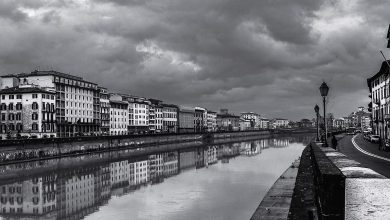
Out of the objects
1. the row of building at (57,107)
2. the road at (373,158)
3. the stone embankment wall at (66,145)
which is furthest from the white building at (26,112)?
the road at (373,158)

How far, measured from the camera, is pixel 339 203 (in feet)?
17.9

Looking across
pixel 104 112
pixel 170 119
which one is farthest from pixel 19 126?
pixel 170 119

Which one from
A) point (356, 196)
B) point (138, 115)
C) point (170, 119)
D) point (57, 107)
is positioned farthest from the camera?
point (170, 119)

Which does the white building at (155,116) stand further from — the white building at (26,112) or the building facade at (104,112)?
the white building at (26,112)

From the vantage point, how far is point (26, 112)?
97375 millimetres

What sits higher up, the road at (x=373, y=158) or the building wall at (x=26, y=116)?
the building wall at (x=26, y=116)

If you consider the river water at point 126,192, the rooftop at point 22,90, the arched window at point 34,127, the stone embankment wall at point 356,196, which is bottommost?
the river water at point 126,192

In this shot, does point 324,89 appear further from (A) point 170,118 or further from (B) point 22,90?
(A) point 170,118

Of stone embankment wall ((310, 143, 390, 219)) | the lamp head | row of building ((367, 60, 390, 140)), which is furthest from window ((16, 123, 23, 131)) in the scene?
stone embankment wall ((310, 143, 390, 219))

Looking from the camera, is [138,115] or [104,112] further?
[138,115]

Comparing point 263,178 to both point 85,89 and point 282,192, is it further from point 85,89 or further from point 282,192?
point 85,89

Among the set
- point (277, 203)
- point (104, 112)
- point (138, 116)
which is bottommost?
point (277, 203)

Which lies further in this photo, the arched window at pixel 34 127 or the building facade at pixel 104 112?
the building facade at pixel 104 112

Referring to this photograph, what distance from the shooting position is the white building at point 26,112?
97.0 meters
